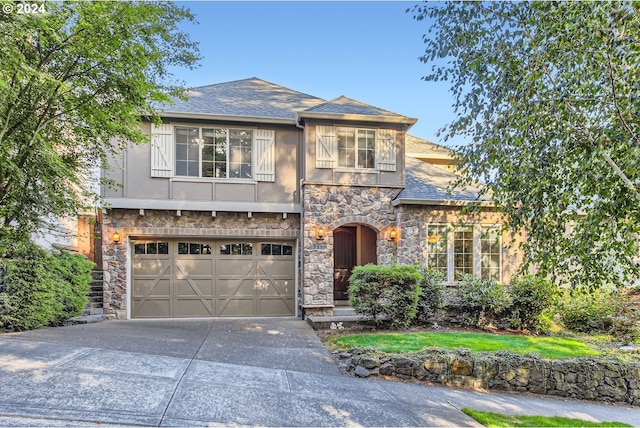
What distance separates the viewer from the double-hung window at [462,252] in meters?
9.86

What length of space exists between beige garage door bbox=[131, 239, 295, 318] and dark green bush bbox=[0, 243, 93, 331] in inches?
71.4

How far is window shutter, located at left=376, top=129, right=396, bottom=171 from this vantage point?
9.99m

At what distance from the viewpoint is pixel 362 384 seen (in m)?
5.15

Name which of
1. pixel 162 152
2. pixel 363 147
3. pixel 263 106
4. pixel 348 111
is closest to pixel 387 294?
pixel 363 147

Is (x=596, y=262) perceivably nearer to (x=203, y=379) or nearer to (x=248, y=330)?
(x=203, y=379)

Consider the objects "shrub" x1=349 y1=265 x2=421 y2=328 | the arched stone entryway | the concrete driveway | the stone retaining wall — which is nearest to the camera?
the concrete driveway

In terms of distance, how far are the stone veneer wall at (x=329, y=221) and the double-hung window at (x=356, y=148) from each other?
0.68 metres

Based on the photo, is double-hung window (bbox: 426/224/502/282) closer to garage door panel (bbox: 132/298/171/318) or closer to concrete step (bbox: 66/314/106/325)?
garage door panel (bbox: 132/298/171/318)

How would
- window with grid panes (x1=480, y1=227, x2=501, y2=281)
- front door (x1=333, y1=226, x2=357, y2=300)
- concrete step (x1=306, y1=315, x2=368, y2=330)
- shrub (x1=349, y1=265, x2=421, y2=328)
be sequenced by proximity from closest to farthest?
shrub (x1=349, y1=265, x2=421, y2=328) < concrete step (x1=306, y1=315, x2=368, y2=330) < window with grid panes (x1=480, y1=227, x2=501, y2=281) < front door (x1=333, y1=226, x2=357, y2=300)

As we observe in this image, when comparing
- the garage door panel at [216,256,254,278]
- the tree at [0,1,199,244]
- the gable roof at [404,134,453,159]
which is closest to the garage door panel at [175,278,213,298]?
the garage door panel at [216,256,254,278]

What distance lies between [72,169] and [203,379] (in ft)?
13.0

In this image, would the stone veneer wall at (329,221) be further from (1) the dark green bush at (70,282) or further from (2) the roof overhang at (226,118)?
(1) the dark green bush at (70,282)

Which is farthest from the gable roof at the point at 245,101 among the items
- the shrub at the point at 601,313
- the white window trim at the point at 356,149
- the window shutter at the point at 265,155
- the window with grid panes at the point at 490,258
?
the shrub at the point at 601,313

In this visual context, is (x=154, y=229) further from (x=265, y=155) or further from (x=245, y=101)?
(x=245, y=101)
